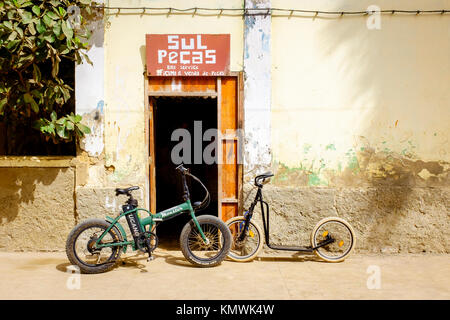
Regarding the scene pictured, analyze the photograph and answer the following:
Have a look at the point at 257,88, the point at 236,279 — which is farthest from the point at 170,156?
the point at 236,279

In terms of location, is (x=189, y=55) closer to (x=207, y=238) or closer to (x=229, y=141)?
(x=229, y=141)

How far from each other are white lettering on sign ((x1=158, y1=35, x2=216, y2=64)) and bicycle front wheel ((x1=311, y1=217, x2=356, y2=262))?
2.59 m

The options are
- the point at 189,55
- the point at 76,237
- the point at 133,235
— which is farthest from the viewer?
the point at 189,55

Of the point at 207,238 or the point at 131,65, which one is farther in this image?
the point at 131,65

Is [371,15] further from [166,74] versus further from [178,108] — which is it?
[178,108]

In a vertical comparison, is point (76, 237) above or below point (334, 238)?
above

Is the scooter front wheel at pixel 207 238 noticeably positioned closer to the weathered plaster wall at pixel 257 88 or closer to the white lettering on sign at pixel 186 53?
the weathered plaster wall at pixel 257 88

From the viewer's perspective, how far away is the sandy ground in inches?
167

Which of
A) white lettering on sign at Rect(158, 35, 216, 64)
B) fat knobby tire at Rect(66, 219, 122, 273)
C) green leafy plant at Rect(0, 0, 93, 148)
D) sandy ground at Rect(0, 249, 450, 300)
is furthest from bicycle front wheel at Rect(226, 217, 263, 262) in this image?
green leafy plant at Rect(0, 0, 93, 148)

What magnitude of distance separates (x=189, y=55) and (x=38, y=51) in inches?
73.5

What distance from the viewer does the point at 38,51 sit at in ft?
17.4

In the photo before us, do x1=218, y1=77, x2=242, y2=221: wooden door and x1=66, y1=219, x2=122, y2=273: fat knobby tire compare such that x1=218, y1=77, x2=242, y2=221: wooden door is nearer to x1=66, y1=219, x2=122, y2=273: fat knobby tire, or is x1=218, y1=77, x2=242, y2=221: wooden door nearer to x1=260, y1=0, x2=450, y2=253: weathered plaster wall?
x1=260, y1=0, x2=450, y2=253: weathered plaster wall

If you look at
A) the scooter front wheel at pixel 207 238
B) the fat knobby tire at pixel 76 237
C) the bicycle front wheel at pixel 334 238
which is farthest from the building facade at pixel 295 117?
the fat knobby tire at pixel 76 237

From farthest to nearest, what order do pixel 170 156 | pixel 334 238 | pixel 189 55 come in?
pixel 170 156, pixel 189 55, pixel 334 238
